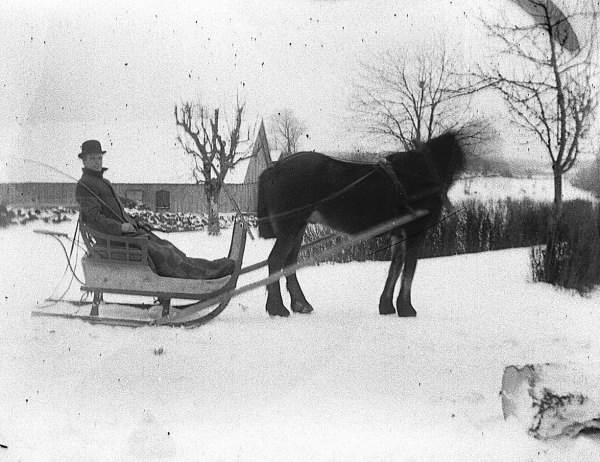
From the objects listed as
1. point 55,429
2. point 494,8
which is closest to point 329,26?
point 494,8

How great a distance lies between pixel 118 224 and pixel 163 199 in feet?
0.53

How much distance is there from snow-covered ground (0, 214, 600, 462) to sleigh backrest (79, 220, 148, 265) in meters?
0.10

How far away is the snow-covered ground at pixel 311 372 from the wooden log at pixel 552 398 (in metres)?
0.03

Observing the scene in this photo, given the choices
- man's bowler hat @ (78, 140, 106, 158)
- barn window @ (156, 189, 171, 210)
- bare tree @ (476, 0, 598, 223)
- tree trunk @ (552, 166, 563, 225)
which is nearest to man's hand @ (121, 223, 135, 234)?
barn window @ (156, 189, 171, 210)

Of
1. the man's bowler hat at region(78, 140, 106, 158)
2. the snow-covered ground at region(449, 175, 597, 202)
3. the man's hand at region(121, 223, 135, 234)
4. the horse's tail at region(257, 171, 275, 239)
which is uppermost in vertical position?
the man's bowler hat at region(78, 140, 106, 158)

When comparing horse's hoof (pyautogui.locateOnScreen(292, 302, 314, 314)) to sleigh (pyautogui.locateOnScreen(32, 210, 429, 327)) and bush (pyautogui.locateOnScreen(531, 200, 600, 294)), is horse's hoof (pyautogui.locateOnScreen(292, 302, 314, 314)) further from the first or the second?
bush (pyautogui.locateOnScreen(531, 200, 600, 294))

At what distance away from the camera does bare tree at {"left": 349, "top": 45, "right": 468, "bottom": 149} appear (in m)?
1.86

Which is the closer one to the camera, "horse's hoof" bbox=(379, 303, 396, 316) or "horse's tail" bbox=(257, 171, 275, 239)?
"horse's tail" bbox=(257, 171, 275, 239)

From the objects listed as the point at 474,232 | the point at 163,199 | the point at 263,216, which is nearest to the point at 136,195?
the point at 163,199

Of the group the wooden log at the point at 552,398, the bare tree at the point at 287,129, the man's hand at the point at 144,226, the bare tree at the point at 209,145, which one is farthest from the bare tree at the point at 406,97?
the wooden log at the point at 552,398

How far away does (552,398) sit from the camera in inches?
77.2

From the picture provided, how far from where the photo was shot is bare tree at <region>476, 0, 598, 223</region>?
1906 millimetres

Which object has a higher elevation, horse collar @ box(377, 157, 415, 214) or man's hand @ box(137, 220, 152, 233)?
horse collar @ box(377, 157, 415, 214)

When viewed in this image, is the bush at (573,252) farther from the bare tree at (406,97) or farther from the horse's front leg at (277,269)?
the horse's front leg at (277,269)
